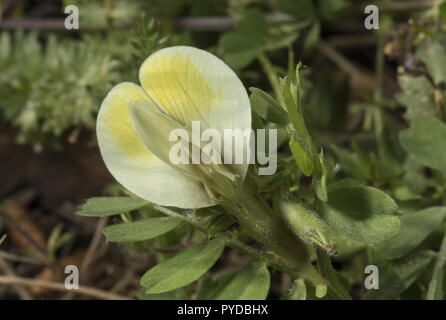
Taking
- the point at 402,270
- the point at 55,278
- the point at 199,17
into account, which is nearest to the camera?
the point at 402,270

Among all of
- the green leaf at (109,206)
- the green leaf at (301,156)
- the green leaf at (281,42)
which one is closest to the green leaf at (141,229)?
the green leaf at (109,206)

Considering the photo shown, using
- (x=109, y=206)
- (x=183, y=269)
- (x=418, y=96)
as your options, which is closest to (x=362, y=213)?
(x=183, y=269)

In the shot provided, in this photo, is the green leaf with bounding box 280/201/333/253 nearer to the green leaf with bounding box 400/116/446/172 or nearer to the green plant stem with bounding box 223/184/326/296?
the green plant stem with bounding box 223/184/326/296

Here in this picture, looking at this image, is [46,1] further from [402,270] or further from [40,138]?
[402,270]

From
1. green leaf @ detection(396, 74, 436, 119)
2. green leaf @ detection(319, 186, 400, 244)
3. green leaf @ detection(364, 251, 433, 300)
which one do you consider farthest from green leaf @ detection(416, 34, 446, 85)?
green leaf @ detection(319, 186, 400, 244)

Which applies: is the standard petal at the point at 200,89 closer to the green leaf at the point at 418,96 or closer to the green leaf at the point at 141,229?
the green leaf at the point at 141,229
